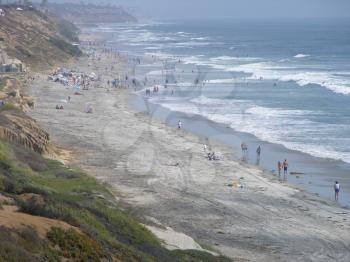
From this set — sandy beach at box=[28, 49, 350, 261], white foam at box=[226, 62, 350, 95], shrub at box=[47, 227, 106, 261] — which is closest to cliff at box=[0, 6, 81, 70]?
white foam at box=[226, 62, 350, 95]

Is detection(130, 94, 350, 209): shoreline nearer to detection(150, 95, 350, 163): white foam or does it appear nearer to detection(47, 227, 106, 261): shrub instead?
detection(150, 95, 350, 163): white foam

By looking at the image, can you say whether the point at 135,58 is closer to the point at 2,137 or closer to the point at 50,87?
the point at 50,87

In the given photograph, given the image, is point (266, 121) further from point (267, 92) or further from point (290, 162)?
point (267, 92)

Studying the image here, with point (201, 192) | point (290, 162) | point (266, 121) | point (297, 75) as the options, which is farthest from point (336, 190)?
point (297, 75)

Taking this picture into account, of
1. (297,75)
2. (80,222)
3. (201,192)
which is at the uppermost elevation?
(297,75)

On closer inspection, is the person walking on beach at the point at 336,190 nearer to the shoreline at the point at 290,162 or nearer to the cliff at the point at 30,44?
the shoreline at the point at 290,162
